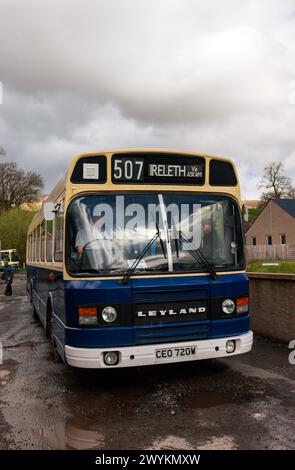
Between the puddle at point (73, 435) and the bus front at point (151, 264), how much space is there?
755mm

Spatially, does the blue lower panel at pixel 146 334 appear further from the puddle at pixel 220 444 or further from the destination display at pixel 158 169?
the destination display at pixel 158 169

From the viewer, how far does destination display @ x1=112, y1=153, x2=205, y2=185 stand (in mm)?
6176

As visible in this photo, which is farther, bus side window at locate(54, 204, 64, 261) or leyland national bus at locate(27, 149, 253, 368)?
bus side window at locate(54, 204, 64, 261)

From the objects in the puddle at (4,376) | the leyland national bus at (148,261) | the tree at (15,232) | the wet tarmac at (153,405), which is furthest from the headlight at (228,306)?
the tree at (15,232)

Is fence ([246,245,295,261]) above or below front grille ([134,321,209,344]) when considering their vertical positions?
above

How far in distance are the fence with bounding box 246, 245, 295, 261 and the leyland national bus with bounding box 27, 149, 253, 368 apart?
4614cm

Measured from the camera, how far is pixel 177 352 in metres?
5.75

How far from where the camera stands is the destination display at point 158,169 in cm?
618

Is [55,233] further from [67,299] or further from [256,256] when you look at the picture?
[256,256]

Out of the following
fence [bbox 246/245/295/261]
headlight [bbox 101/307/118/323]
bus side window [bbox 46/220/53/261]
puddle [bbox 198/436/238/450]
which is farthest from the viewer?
fence [bbox 246/245/295/261]

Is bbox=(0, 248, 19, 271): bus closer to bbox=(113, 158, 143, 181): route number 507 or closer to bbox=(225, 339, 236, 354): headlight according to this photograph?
bbox=(113, 158, 143, 181): route number 507

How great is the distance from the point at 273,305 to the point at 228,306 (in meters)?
3.15

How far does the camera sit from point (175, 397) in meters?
5.80

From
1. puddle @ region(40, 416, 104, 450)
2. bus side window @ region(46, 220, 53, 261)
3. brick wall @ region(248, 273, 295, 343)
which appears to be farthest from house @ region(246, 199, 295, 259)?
puddle @ region(40, 416, 104, 450)
